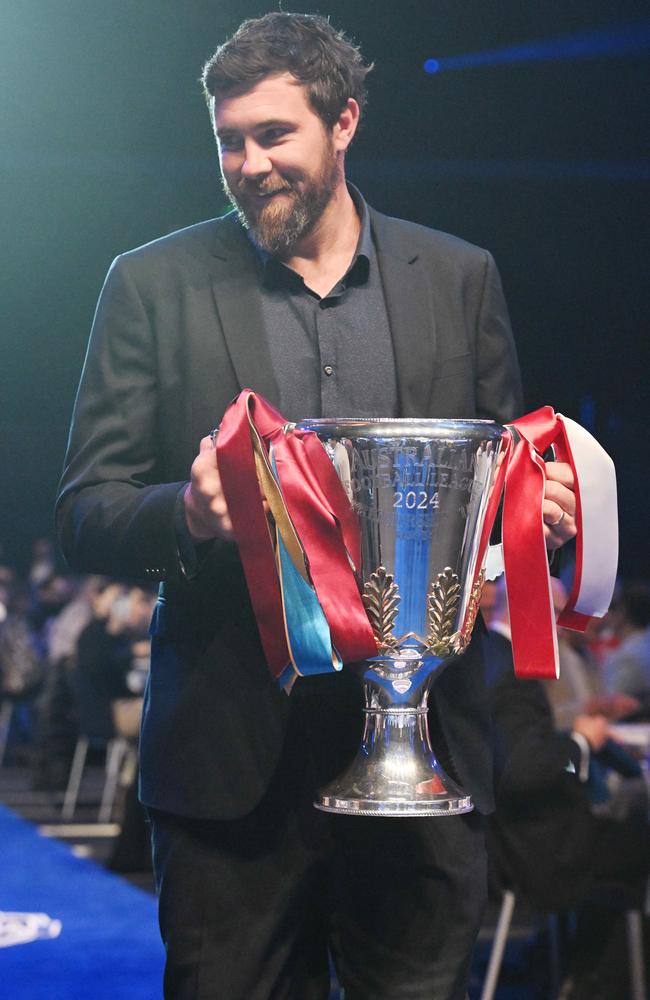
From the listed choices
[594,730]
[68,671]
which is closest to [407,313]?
[594,730]

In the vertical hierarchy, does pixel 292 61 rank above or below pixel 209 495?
above

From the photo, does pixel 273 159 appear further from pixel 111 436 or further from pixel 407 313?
pixel 111 436

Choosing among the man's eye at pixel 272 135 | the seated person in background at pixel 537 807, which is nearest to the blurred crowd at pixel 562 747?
the seated person in background at pixel 537 807

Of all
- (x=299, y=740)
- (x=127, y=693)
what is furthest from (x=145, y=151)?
(x=299, y=740)

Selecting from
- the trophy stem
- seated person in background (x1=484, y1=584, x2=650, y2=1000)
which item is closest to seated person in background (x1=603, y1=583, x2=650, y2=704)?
seated person in background (x1=484, y1=584, x2=650, y2=1000)

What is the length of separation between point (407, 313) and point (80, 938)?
284 centimetres

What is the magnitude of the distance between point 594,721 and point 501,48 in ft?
11.3

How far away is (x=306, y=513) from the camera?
114cm

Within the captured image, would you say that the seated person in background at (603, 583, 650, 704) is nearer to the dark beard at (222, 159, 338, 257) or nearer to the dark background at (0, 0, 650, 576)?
the dark background at (0, 0, 650, 576)

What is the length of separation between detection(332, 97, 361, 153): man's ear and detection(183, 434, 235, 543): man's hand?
0.51 metres

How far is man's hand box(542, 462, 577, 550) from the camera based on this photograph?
1.25 meters

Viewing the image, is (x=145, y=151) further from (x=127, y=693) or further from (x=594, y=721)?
(x=594, y=721)

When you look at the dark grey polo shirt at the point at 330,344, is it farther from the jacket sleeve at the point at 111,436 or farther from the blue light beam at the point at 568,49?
the blue light beam at the point at 568,49

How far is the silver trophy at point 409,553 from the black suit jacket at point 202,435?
23 centimetres
